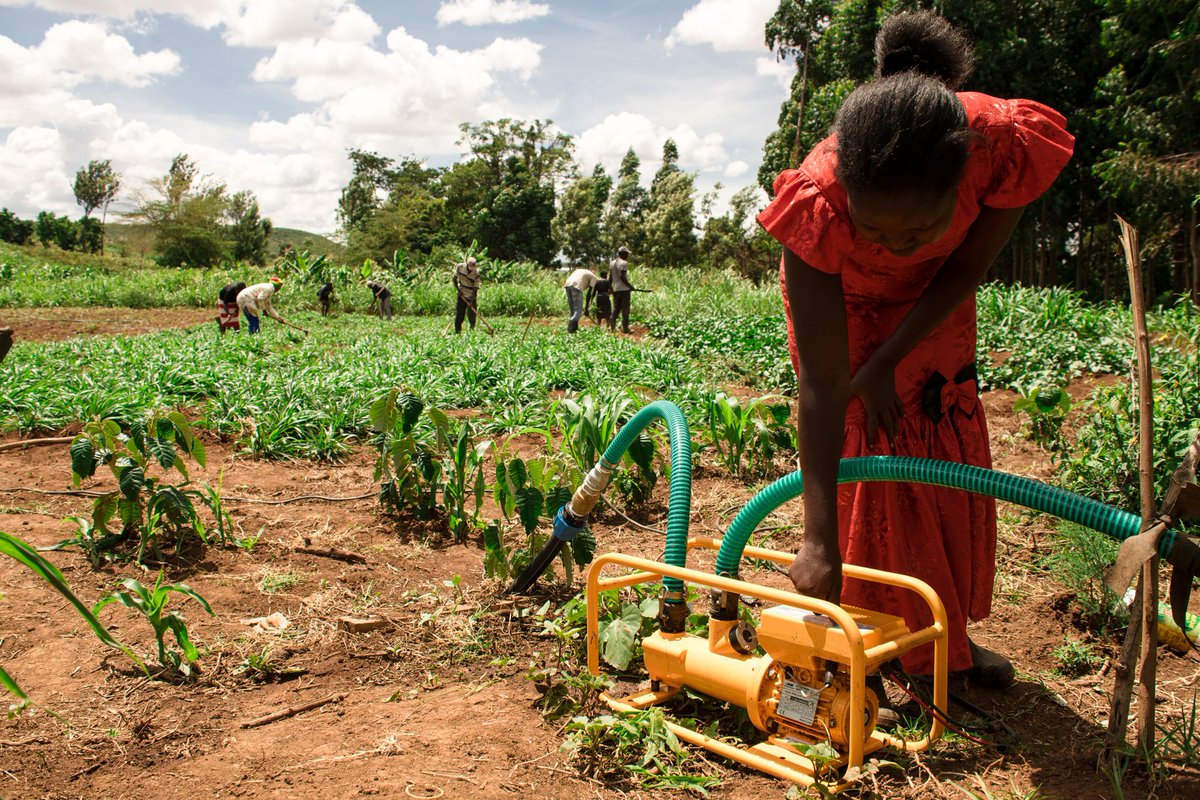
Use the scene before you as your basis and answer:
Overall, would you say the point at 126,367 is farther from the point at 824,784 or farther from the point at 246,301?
the point at 824,784

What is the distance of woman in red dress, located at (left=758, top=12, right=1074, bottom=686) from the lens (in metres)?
1.39

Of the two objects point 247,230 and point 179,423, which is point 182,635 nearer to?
point 179,423

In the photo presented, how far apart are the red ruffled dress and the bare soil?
12.9 inches

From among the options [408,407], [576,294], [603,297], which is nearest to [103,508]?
[408,407]

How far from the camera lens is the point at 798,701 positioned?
1640mm

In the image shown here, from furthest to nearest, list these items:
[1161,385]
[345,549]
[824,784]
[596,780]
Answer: [1161,385] → [345,549] → [596,780] → [824,784]

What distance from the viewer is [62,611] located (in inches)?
103

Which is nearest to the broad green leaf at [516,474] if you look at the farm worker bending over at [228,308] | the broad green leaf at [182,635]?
the broad green leaf at [182,635]

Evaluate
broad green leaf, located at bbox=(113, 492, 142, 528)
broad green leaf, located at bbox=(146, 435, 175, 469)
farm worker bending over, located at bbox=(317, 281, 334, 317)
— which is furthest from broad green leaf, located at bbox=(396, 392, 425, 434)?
farm worker bending over, located at bbox=(317, 281, 334, 317)

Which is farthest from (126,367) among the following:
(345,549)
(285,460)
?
(345,549)

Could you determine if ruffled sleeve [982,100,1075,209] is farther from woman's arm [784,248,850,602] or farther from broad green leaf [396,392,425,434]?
broad green leaf [396,392,425,434]

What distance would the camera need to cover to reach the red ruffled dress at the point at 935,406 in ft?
5.36

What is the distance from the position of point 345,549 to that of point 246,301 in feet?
29.6

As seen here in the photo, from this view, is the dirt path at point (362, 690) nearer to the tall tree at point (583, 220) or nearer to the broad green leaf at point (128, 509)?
the broad green leaf at point (128, 509)
